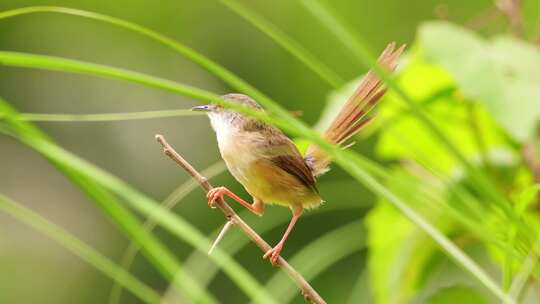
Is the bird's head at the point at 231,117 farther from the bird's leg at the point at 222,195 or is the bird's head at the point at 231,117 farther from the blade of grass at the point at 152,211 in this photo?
the blade of grass at the point at 152,211

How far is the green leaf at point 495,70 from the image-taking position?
141 cm

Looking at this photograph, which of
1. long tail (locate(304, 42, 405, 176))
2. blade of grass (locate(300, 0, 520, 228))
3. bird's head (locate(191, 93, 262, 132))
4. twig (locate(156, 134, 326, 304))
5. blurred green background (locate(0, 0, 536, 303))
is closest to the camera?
blade of grass (locate(300, 0, 520, 228))

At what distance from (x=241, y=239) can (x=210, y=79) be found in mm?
5845

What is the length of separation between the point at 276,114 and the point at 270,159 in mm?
761

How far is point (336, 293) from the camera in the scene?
4.91m

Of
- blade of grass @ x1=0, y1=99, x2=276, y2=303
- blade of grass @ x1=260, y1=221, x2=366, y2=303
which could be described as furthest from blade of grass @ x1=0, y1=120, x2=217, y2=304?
blade of grass @ x1=260, y1=221, x2=366, y2=303

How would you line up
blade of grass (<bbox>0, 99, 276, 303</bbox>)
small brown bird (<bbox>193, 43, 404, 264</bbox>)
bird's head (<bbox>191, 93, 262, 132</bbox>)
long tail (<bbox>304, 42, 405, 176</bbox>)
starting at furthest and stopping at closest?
bird's head (<bbox>191, 93, 262, 132</bbox>) < small brown bird (<bbox>193, 43, 404, 264</bbox>) < long tail (<bbox>304, 42, 405, 176</bbox>) < blade of grass (<bbox>0, 99, 276, 303</bbox>)

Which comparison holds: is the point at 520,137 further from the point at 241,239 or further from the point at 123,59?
the point at 123,59

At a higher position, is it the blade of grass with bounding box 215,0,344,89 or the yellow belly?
the yellow belly

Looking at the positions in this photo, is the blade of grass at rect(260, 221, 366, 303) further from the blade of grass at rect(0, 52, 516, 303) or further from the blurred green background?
the blurred green background

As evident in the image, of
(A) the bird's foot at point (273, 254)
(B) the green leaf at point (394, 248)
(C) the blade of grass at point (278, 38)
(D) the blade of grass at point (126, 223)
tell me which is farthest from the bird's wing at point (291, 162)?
(D) the blade of grass at point (126, 223)

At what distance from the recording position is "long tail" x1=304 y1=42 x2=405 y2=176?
132 cm

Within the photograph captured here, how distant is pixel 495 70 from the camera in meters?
1.50

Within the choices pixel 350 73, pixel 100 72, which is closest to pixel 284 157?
pixel 100 72
